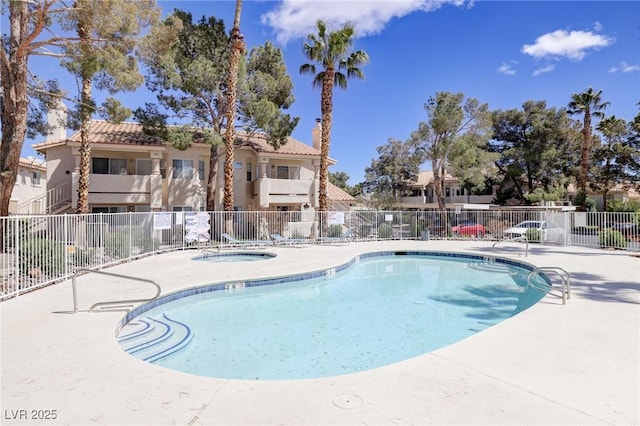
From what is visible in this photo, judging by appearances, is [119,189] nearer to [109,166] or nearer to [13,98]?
→ [109,166]

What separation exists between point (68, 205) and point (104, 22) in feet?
45.1

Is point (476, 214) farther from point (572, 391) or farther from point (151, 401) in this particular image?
point (151, 401)

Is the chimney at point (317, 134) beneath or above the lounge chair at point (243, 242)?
above

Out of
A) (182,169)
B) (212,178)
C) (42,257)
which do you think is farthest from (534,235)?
(42,257)

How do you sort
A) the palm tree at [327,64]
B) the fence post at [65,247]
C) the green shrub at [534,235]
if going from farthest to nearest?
the palm tree at [327,64]
the green shrub at [534,235]
the fence post at [65,247]

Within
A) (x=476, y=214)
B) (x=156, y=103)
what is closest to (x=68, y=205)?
(x=156, y=103)

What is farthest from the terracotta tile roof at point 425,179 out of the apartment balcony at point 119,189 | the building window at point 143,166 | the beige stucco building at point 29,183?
the beige stucco building at point 29,183

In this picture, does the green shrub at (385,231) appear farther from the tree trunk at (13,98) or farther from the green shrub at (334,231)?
the tree trunk at (13,98)

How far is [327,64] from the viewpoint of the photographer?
21094mm

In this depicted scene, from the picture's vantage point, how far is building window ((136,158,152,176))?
22.0 metres

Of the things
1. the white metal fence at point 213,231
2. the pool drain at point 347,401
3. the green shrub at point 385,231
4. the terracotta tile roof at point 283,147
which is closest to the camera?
the pool drain at point 347,401

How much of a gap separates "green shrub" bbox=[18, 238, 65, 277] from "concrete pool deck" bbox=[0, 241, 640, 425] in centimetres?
216

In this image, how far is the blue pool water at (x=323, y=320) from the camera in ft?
18.9

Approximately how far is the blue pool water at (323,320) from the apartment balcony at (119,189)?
1406 cm
